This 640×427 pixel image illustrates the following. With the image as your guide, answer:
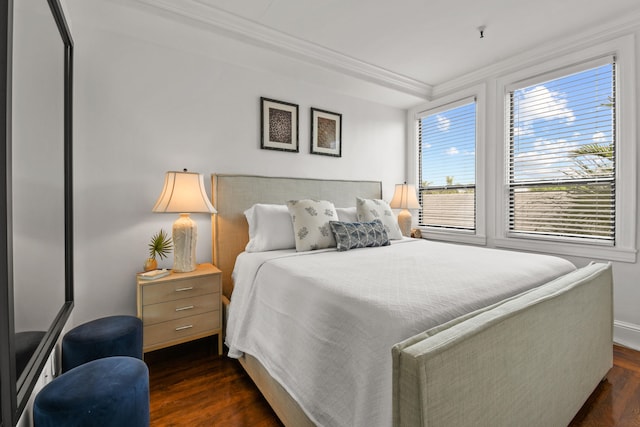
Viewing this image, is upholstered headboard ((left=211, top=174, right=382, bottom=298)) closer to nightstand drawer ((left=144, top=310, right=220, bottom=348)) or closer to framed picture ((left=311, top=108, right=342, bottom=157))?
nightstand drawer ((left=144, top=310, right=220, bottom=348))

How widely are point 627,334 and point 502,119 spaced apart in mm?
2163

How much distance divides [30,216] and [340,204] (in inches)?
104

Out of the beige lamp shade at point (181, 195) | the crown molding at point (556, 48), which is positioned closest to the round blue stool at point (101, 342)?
the beige lamp shade at point (181, 195)

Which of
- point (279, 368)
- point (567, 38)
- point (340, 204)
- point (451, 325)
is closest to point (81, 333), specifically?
point (279, 368)

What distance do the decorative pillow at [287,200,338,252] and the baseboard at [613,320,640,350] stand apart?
2413 millimetres

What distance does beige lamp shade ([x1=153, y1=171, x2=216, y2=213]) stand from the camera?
2.17m

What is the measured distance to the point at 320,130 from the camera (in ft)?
11.1

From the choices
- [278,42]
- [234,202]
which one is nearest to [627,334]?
[234,202]

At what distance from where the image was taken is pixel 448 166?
12.6 feet

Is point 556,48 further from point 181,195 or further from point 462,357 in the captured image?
point 181,195

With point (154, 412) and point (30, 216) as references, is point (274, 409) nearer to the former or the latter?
point (154, 412)

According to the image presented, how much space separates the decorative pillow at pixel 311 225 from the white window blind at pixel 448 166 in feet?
6.18

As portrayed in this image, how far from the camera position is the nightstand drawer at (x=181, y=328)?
2025 mm

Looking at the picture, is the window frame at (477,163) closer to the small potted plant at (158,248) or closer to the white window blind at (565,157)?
the white window blind at (565,157)
